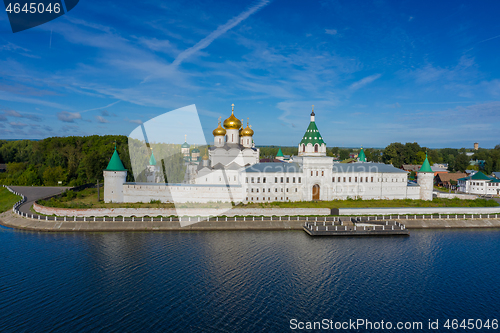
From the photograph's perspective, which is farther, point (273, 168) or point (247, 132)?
point (247, 132)

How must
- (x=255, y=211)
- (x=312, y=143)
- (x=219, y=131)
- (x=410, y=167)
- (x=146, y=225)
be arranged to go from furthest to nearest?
(x=410, y=167) → (x=219, y=131) → (x=312, y=143) → (x=255, y=211) → (x=146, y=225)

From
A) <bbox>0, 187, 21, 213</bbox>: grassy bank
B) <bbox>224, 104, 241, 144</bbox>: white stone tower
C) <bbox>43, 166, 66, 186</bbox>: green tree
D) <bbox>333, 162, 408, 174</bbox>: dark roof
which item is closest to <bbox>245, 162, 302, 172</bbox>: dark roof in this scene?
<bbox>333, 162, 408, 174</bbox>: dark roof

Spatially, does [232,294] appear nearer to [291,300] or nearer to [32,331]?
[291,300]

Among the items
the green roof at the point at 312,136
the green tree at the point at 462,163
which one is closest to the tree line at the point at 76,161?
the green tree at the point at 462,163

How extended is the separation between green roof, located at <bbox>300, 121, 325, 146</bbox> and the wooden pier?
10364 millimetres

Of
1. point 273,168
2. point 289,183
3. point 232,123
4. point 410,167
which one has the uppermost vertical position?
point 232,123

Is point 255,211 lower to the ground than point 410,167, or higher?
lower

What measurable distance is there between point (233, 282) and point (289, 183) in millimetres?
18904

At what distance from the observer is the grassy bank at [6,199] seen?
31.2 meters

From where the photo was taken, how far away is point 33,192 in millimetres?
38125

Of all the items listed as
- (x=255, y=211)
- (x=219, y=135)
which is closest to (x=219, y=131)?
(x=219, y=135)

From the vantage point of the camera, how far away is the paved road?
31.1m

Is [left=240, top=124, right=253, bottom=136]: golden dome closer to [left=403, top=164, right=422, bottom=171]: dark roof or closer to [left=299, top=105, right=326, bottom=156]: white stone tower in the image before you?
[left=299, top=105, right=326, bottom=156]: white stone tower

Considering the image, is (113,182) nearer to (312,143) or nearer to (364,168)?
(312,143)
